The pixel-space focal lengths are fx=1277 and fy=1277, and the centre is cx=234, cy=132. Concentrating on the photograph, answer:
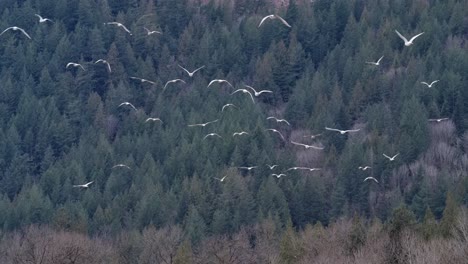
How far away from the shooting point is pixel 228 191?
94688 mm

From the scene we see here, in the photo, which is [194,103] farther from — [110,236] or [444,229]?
[444,229]

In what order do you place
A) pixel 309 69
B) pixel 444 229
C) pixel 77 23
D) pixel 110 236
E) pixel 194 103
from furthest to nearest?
pixel 77 23 → pixel 309 69 → pixel 194 103 → pixel 110 236 → pixel 444 229

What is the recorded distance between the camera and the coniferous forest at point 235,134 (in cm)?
7956

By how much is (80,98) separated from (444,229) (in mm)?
74344

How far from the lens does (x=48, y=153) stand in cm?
11731

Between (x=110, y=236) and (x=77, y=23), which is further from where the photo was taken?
(x=77, y=23)

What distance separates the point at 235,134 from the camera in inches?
4031

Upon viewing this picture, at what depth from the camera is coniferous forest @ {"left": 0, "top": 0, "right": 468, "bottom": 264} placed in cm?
7956

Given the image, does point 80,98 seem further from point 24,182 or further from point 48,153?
point 24,182

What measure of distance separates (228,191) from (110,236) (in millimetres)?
10329

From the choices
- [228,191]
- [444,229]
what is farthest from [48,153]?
[444,229]

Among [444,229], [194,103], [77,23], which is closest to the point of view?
[444,229]

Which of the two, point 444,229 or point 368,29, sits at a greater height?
point 444,229

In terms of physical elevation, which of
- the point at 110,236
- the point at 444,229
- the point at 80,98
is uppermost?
the point at 444,229
